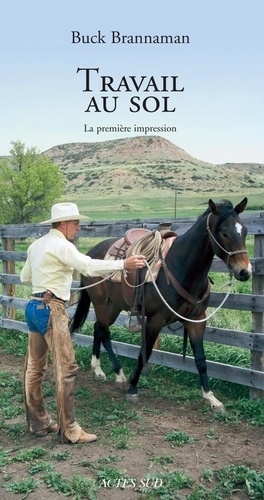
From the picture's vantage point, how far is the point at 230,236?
15.6 feet

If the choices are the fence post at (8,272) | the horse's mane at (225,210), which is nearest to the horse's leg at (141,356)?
the horse's mane at (225,210)

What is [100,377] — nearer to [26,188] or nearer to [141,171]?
[26,188]

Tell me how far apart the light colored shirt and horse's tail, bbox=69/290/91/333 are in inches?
84.6

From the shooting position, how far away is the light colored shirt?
4496mm

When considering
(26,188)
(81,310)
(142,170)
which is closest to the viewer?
(81,310)

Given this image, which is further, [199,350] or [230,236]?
[199,350]

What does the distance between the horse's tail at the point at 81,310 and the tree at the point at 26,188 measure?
44.0 meters

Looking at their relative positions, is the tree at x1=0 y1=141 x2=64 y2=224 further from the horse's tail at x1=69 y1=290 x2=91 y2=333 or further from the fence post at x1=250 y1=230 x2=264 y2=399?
the fence post at x1=250 y1=230 x2=264 y2=399

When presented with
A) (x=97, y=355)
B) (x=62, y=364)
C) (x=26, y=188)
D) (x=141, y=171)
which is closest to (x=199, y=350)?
(x=62, y=364)

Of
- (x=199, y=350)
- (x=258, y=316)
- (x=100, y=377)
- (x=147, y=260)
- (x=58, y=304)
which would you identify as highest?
(x=147, y=260)

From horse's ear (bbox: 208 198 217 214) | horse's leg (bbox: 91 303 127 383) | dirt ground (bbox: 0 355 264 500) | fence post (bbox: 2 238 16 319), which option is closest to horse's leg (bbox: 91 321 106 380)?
horse's leg (bbox: 91 303 127 383)

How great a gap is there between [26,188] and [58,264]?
4683 centimetres

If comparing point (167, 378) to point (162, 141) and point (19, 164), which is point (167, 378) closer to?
point (19, 164)

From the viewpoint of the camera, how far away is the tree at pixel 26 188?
5009cm
